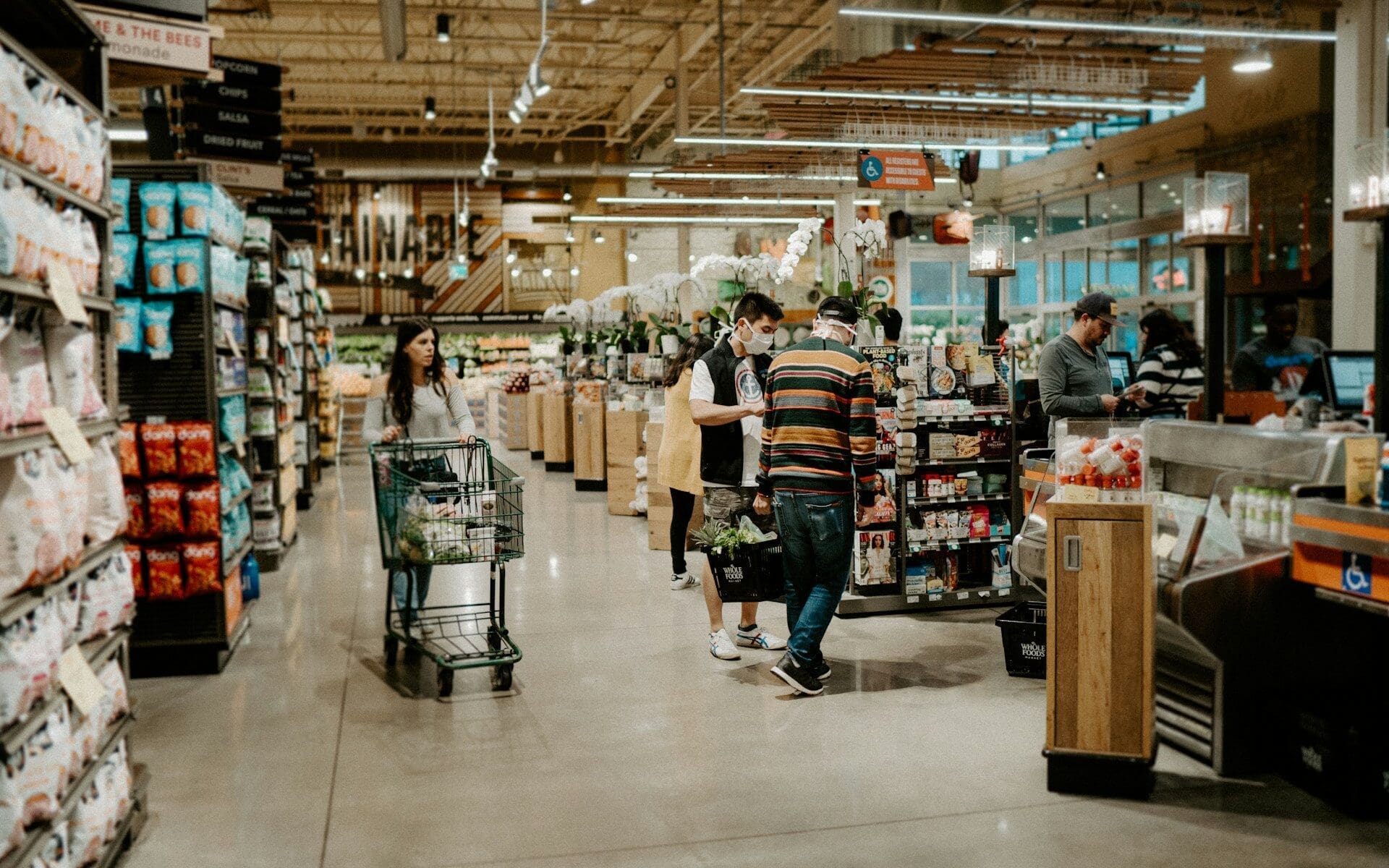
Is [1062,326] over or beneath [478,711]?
over

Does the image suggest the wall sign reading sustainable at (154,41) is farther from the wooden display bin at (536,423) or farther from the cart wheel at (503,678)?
the wooden display bin at (536,423)

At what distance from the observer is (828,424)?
16.0 ft

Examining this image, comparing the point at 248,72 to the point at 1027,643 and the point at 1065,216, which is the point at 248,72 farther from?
the point at 1065,216

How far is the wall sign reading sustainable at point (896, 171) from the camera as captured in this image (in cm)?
1185

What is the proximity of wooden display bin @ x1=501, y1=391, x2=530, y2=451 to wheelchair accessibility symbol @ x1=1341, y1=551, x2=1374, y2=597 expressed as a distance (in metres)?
14.5

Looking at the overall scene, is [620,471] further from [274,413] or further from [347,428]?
[347,428]

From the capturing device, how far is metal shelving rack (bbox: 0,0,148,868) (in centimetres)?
252

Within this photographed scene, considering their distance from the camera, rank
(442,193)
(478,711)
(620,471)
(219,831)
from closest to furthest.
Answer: (219,831) → (478,711) → (620,471) → (442,193)

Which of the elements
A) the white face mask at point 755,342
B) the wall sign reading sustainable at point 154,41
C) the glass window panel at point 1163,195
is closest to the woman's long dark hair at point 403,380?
the white face mask at point 755,342

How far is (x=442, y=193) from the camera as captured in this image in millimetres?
25641

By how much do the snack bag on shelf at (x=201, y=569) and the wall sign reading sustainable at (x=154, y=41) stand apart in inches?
88.0

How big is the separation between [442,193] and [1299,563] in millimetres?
23981

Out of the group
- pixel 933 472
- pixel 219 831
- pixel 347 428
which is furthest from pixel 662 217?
pixel 219 831

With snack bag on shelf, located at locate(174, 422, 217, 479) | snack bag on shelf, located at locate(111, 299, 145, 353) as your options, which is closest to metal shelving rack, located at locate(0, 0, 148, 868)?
snack bag on shelf, located at locate(111, 299, 145, 353)
